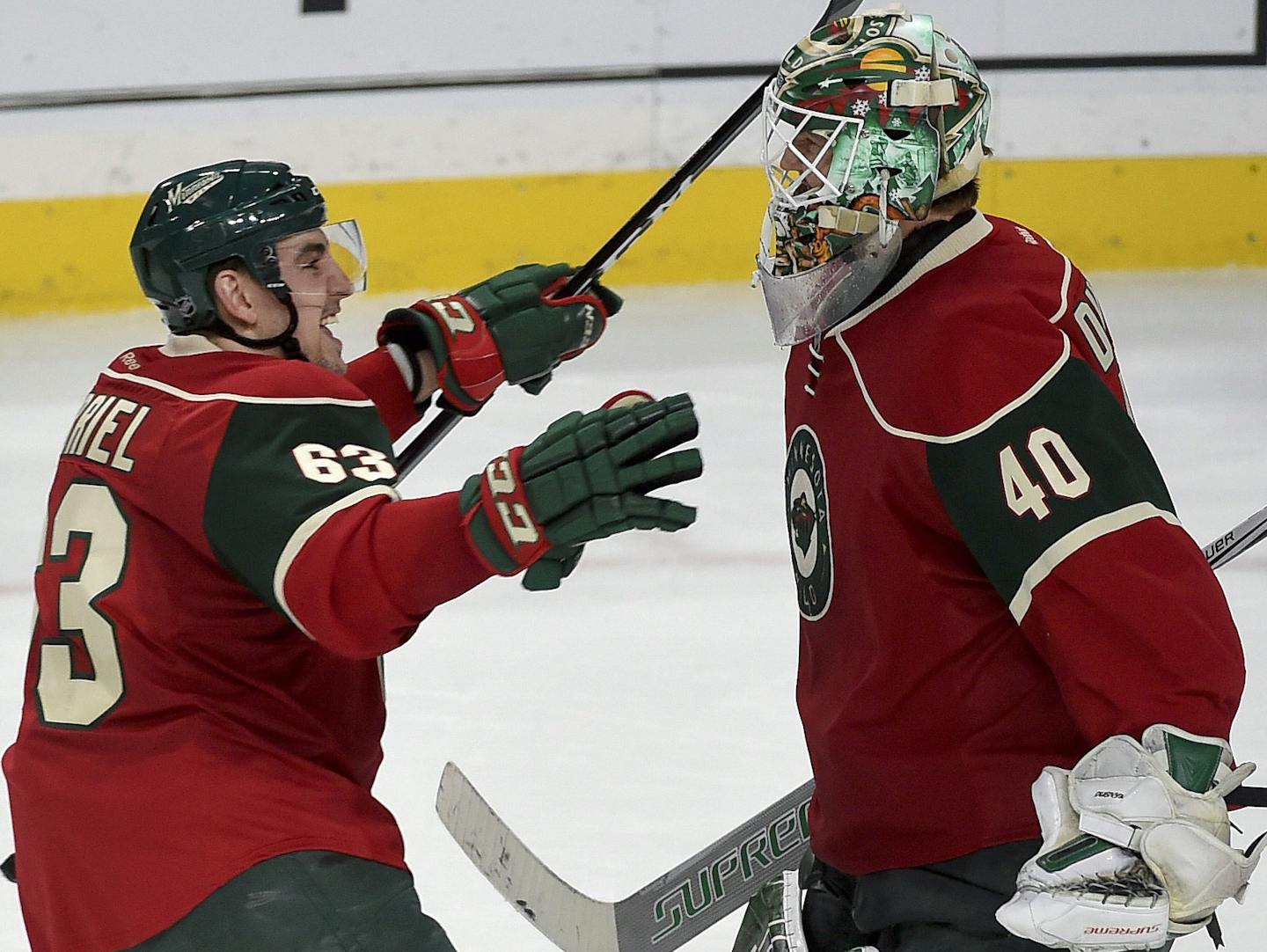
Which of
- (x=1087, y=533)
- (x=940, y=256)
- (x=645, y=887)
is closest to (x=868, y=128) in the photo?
(x=940, y=256)

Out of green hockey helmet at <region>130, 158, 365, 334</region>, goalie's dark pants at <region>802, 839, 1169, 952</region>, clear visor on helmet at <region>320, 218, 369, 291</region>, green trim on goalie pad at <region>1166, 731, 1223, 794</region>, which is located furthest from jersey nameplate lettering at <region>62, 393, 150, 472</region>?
green trim on goalie pad at <region>1166, 731, 1223, 794</region>

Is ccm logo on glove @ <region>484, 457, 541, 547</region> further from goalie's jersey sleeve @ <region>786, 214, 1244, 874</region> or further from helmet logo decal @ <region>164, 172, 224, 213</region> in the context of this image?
helmet logo decal @ <region>164, 172, 224, 213</region>

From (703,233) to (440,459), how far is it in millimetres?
1514

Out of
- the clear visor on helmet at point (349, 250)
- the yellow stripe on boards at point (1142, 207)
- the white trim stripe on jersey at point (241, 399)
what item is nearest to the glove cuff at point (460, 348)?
the clear visor on helmet at point (349, 250)

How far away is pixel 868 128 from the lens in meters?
1.44

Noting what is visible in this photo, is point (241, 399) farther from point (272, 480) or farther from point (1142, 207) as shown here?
point (1142, 207)

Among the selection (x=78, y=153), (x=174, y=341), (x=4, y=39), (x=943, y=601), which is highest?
(x=174, y=341)

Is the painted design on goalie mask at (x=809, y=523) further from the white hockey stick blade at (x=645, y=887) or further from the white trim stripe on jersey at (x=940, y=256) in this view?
the white hockey stick blade at (x=645, y=887)

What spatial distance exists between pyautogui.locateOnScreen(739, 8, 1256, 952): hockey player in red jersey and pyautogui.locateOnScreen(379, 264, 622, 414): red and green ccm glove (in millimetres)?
503

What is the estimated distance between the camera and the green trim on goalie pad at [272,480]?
55.0 inches

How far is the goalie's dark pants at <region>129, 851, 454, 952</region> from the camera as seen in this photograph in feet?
4.93

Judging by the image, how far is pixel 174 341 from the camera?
5.29ft

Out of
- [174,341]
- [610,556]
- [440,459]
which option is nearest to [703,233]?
[440,459]

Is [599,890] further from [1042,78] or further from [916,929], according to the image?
[1042,78]
